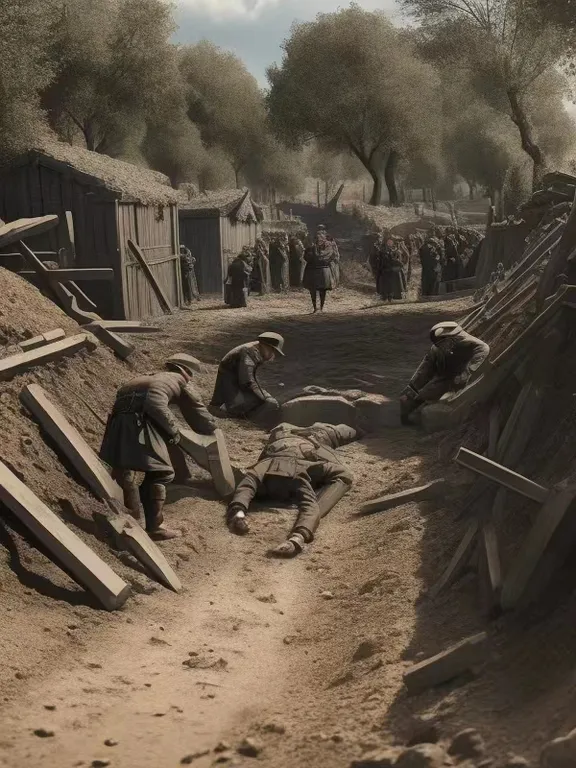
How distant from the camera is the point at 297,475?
8.48 m

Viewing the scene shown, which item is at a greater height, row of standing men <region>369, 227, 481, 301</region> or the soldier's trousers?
row of standing men <region>369, 227, 481, 301</region>

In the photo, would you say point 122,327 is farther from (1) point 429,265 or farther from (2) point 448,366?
(1) point 429,265

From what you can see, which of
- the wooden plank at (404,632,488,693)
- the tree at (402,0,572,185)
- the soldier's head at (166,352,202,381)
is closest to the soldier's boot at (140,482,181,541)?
the soldier's head at (166,352,202,381)

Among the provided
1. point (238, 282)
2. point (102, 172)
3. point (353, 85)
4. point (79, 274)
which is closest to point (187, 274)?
point (238, 282)

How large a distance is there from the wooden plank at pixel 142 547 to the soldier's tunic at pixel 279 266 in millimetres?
20799

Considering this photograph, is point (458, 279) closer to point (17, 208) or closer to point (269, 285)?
point (269, 285)

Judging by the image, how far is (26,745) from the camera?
13.9 ft

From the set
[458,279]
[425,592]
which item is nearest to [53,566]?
[425,592]

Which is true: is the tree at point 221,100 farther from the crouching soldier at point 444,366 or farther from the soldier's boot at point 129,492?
the soldier's boot at point 129,492

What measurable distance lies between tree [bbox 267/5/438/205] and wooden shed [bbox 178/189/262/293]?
1497 centimetres

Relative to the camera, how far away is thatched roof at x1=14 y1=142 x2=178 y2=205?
16.9 metres

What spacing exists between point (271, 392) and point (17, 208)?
7.60 meters

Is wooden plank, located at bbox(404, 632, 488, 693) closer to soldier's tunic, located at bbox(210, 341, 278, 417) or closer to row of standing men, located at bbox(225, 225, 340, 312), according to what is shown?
soldier's tunic, located at bbox(210, 341, 278, 417)

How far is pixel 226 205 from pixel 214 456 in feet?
59.5
